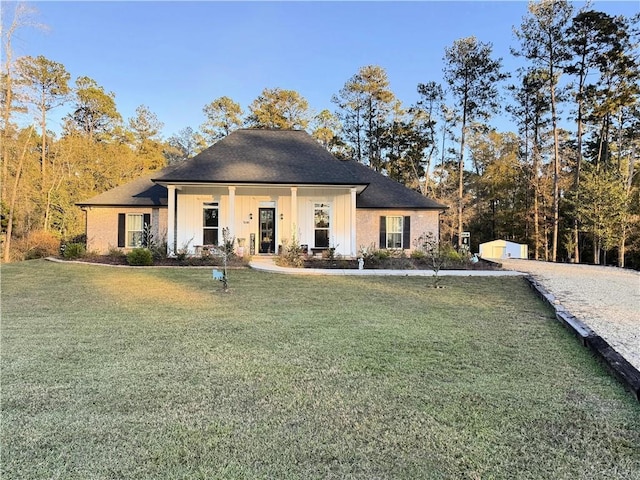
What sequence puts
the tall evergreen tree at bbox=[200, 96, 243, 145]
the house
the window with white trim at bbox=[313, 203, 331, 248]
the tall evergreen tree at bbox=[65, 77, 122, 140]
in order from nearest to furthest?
the house, the window with white trim at bbox=[313, 203, 331, 248], the tall evergreen tree at bbox=[65, 77, 122, 140], the tall evergreen tree at bbox=[200, 96, 243, 145]

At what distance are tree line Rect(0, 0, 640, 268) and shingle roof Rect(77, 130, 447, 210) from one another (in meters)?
6.38

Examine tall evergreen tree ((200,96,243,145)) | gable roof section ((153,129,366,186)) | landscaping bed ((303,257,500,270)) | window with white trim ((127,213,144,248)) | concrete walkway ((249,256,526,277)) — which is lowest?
concrete walkway ((249,256,526,277))

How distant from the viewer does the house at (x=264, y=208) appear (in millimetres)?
14305

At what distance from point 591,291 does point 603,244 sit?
13.4 m

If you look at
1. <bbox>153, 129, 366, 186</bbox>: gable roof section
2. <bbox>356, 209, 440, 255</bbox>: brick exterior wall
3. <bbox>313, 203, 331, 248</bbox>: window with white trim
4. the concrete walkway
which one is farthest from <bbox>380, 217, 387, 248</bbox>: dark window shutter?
the concrete walkway

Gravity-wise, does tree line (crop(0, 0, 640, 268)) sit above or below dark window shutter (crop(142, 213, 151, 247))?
above

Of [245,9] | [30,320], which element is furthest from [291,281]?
Answer: [245,9]

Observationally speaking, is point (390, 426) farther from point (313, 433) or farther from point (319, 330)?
point (319, 330)


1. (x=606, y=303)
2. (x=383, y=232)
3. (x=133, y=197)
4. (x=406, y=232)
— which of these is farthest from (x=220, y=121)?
(x=606, y=303)

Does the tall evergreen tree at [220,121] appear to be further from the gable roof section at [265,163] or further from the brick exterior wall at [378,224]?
the brick exterior wall at [378,224]

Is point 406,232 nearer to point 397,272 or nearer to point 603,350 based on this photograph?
point 397,272

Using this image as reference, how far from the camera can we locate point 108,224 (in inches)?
635

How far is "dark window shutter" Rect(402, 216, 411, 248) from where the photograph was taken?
16.4m

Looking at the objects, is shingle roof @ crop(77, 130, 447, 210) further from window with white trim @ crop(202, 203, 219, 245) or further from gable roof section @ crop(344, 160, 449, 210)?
window with white trim @ crop(202, 203, 219, 245)
